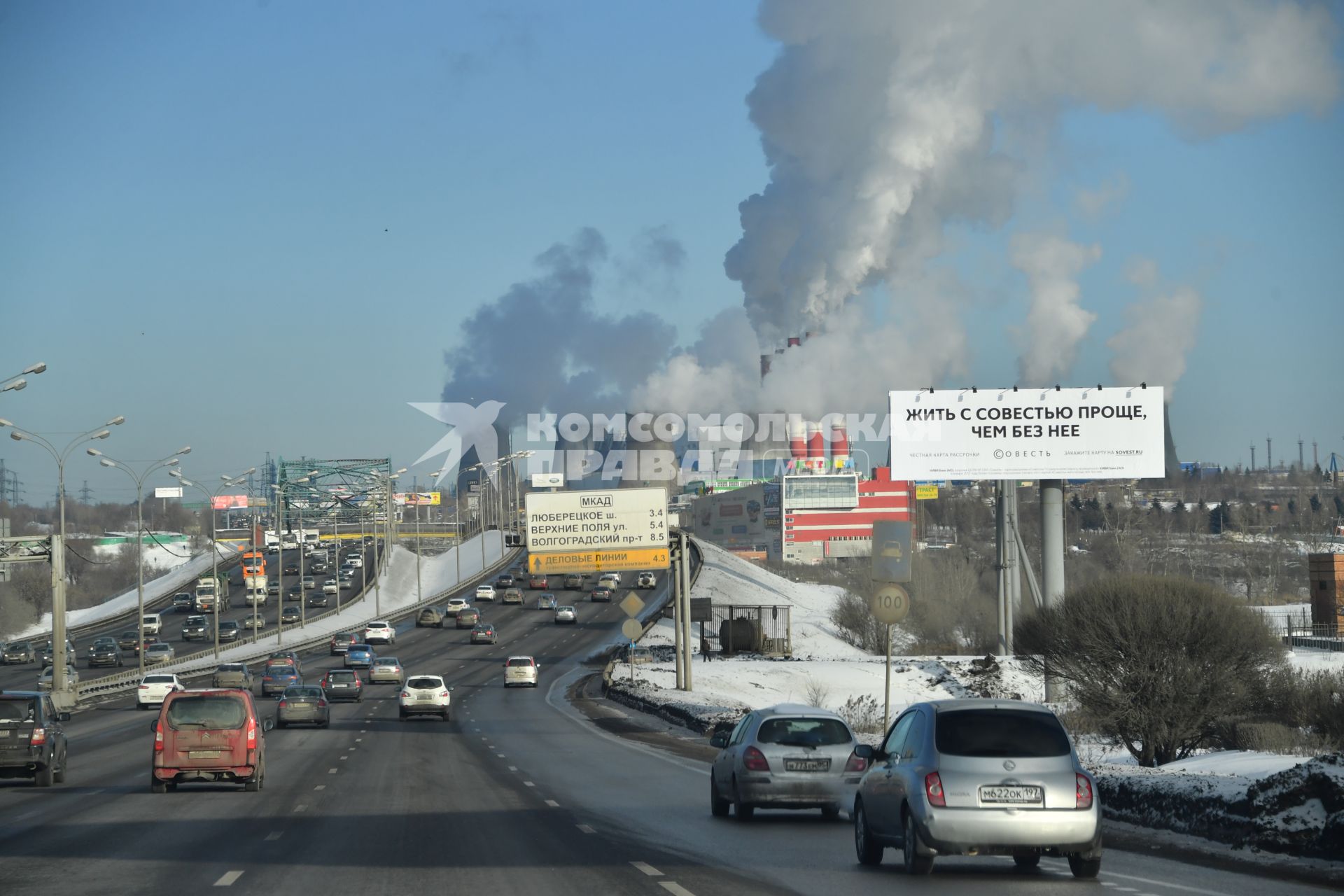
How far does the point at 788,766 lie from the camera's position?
722 inches

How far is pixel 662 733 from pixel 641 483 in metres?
105

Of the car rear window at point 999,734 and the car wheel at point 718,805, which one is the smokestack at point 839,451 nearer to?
the car wheel at point 718,805

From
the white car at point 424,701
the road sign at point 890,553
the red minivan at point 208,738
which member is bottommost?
the white car at point 424,701

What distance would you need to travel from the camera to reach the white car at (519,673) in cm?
6184

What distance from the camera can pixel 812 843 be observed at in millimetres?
16094

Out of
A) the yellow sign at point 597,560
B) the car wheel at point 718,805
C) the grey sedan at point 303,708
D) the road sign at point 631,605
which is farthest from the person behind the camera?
the road sign at point 631,605

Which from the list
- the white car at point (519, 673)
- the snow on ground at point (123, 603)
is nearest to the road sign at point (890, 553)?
the white car at point (519, 673)

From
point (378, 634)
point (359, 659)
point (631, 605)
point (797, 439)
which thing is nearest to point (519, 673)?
point (631, 605)

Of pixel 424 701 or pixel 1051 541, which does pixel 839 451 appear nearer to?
pixel 1051 541

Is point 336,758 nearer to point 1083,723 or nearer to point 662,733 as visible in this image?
point 662,733

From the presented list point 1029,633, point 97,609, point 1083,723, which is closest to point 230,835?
point 1083,723

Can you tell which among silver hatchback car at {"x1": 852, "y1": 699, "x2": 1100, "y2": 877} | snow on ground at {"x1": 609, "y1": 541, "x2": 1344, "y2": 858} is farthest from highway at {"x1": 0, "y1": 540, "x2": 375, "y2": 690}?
silver hatchback car at {"x1": 852, "y1": 699, "x2": 1100, "y2": 877}

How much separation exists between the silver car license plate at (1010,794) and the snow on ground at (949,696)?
3724 millimetres

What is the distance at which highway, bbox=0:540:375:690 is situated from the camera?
7569 centimetres
